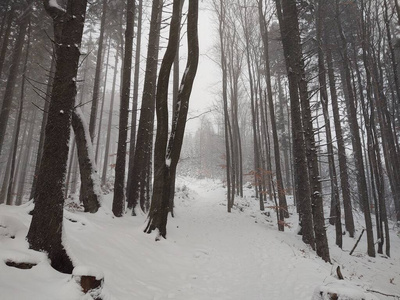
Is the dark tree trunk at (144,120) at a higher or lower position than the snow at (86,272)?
higher

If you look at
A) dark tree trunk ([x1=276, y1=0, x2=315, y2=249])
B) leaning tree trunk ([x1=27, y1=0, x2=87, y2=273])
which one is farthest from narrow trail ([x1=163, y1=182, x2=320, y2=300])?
leaning tree trunk ([x1=27, y1=0, x2=87, y2=273])

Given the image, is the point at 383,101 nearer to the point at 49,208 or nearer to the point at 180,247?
the point at 180,247

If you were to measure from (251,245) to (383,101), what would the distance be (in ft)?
32.6

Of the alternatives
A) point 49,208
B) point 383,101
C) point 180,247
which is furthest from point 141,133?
point 383,101

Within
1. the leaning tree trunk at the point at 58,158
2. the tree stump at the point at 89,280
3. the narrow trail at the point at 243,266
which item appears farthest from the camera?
the narrow trail at the point at 243,266

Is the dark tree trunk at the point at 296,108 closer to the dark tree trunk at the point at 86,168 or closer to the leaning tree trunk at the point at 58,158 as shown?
the dark tree trunk at the point at 86,168

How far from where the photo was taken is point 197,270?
4910mm

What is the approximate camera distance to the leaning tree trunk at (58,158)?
9.11 feet

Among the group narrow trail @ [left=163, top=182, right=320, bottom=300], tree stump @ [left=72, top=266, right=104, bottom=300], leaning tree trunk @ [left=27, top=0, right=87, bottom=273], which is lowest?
narrow trail @ [left=163, top=182, right=320, bottom=300]

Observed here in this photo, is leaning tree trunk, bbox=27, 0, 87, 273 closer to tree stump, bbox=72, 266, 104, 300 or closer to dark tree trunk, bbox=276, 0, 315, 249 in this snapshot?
tree stump, bbox=72, 266, 104, 300

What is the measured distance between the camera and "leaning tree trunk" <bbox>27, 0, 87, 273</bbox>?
2777 mm

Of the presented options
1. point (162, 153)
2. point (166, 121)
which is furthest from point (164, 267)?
point (166, 121)

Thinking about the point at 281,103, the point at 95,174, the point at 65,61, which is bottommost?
the point at 95,174

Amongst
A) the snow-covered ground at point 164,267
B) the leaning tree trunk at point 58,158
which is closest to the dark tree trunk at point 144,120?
the snow-covered ground at point 164,267
